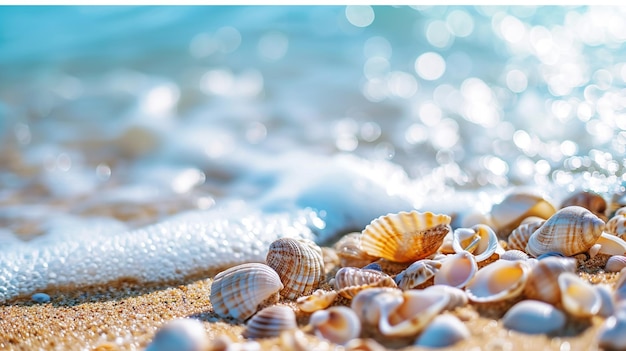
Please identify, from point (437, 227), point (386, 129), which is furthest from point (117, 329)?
point (386, 129)

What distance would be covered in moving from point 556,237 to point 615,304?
650 mm

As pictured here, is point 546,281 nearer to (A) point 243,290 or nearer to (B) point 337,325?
(B) point 337,325

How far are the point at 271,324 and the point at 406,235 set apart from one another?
0.84 metres

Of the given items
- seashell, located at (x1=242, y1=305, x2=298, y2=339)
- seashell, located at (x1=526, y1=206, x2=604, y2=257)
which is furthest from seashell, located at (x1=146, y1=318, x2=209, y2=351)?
seashell, located at (x1=526, y1=206, x2=604, y2=257)

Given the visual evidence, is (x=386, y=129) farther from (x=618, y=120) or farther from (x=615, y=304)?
(x=615, y=304)

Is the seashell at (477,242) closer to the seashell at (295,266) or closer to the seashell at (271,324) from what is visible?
the seashell at (295,266)

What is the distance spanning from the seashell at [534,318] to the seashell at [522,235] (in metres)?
0.86

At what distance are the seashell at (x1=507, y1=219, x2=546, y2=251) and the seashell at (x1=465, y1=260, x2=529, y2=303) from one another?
640 millimetres

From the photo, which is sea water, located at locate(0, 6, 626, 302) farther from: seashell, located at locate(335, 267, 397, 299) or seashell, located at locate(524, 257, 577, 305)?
seashell, located at locate(524, 257, 577, 305)

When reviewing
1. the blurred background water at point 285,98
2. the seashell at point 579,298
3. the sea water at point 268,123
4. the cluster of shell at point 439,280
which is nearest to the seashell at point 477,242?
the cluster of shell at point 439,280

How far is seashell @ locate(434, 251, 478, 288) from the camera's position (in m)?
2.15

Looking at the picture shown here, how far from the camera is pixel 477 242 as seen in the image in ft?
8.25

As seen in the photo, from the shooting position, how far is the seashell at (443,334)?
66.4 inches

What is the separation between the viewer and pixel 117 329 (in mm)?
2256
